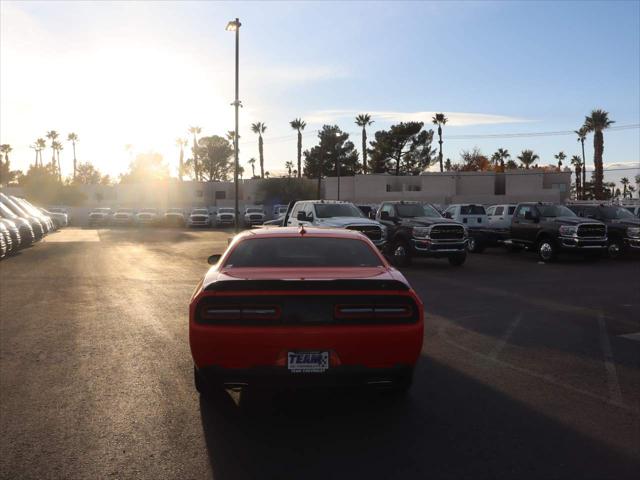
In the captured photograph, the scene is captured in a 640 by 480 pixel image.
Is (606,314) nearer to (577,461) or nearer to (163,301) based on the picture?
(577,461)

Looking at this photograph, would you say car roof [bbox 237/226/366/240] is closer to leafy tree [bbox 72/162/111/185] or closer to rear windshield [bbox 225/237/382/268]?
rear windshield [bbox 225/237/382/268]

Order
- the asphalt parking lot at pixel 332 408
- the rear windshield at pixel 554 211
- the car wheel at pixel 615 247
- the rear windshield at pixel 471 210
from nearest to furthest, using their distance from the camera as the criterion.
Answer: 1. the asphalt parking lot at pixel 332 408
2. the rear windshield at pixel 554 211
3. the car wheel at pixel 615 247
4. the rear windshield at pixel 471 210

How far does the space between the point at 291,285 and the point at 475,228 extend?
20301mm

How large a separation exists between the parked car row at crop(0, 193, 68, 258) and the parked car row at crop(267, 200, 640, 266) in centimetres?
902

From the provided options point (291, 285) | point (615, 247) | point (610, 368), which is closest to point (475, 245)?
point (615, 247)

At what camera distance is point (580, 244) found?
19.6 metres

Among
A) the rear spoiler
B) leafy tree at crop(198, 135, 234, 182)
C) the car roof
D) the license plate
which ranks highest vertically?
leafy tree at crop(198, 135, 234, 182)

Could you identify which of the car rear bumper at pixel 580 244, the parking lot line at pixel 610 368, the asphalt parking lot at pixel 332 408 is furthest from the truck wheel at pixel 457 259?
the parking lot line at pixel 610 368

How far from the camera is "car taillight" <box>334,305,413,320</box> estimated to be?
4898 mm

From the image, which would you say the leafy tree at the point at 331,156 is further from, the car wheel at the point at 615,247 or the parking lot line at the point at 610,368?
the parking lot line at the point at 610,368

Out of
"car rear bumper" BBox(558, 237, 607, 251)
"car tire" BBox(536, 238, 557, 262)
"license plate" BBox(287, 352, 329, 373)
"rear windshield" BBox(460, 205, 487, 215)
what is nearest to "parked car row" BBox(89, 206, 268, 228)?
"rear windshield" BBox(460, 205, 487, 215)

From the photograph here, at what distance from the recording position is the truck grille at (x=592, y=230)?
19719 mm

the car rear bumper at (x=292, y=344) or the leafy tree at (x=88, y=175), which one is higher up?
the leafy tree at (x=88, y=175)

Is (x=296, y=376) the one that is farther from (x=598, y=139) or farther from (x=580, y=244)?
(x=598, y=139)
